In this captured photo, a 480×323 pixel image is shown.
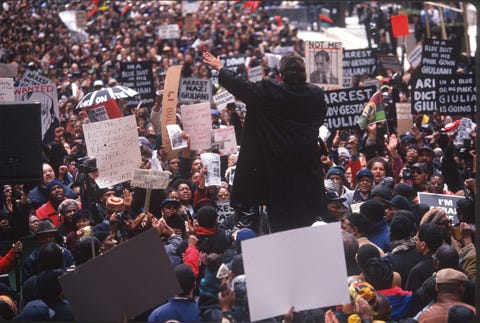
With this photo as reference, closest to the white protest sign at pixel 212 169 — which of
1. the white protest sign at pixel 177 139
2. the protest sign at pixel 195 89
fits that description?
the white protest sign at pixel 177 139

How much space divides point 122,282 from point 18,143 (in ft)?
6.46

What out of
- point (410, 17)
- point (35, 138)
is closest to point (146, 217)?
point (35, 138)

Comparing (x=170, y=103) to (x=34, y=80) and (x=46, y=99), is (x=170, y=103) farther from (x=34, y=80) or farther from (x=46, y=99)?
(x=34, y=80)

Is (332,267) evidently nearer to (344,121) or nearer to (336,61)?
(344,121)

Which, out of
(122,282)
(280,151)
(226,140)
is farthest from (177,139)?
(122,282)

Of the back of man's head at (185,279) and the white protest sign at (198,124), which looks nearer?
the back of man's head at (185,279)

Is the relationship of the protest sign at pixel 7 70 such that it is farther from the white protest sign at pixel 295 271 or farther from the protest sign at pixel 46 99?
the white protest sign at pixel 295 271

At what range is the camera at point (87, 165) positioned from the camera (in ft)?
25.6

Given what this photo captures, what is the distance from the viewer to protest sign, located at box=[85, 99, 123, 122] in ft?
40.1

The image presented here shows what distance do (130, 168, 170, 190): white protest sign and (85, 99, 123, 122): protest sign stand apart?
3397 mm

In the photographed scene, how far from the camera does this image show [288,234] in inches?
207

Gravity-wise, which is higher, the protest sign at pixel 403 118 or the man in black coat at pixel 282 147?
the man in black coat at pixel 282 147

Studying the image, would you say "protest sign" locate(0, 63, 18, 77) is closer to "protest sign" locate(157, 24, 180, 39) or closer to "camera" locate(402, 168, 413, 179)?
"camera" locate(402, 168, 413, 179)

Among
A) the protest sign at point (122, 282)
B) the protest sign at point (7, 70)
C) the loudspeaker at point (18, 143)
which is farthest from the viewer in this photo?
the protest sign at point (7, 70)
